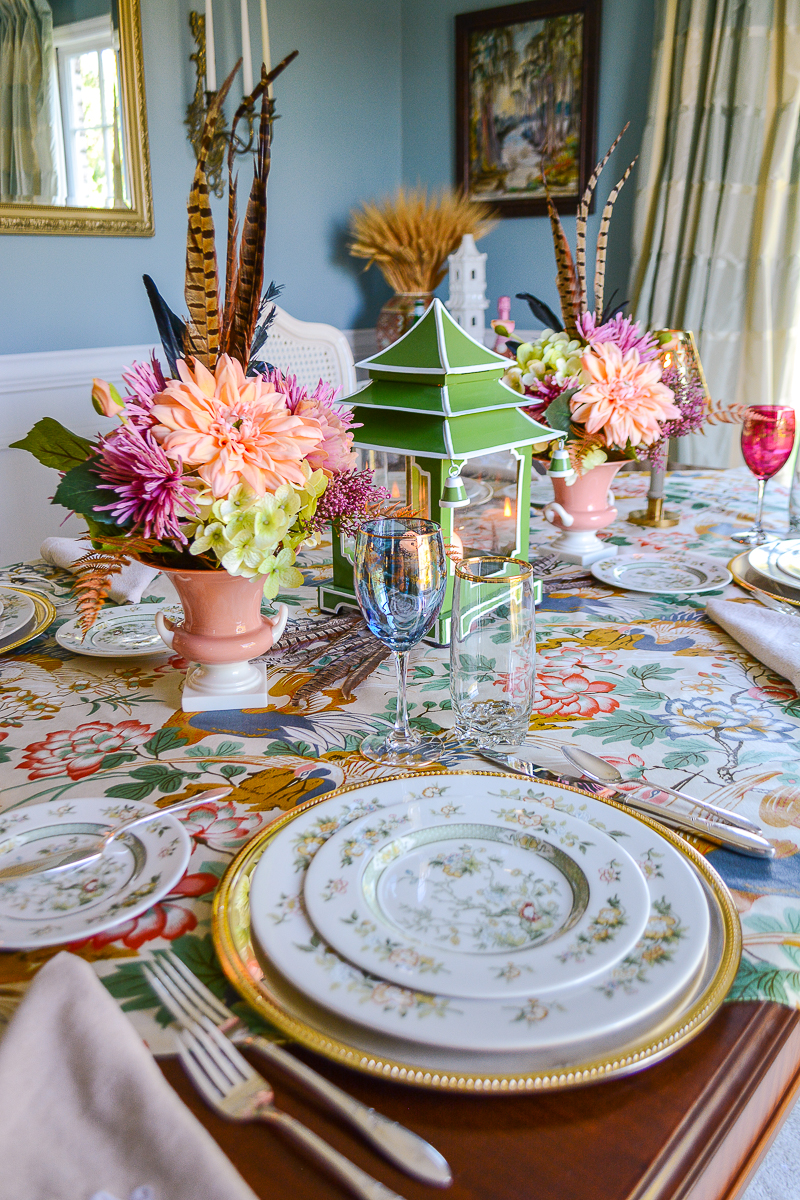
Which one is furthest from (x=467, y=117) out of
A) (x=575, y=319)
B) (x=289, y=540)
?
(x=289, y=540)

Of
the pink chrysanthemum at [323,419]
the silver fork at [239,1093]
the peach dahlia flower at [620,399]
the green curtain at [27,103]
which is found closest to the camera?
the silver fork at [239,1093]

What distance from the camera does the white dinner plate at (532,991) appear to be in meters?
0.41

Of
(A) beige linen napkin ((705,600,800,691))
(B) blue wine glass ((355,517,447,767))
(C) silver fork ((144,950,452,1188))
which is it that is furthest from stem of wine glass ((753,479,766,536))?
(C) silver fork ((144,950,452,1188))

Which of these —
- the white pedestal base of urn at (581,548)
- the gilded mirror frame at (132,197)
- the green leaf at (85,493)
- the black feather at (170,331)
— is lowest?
the white pedestal base of urn at (581,548)

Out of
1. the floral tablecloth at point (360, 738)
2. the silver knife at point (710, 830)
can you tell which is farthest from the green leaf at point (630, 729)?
the silver knife at point (710, 830)

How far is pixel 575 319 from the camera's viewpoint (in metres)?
1.38

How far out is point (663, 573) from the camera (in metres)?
1.22

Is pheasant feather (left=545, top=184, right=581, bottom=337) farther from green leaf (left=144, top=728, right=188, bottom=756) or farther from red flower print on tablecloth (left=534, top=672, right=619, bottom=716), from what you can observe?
green leaf (left=144, top=728, right=188, bottom=756)

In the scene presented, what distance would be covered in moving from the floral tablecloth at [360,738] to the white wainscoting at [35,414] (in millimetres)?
1768

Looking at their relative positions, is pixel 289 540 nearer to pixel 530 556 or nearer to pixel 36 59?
pixel 530 556

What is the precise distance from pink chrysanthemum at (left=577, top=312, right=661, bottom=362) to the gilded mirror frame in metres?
1.90

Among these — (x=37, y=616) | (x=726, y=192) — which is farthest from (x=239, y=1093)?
(x=726, y=192)

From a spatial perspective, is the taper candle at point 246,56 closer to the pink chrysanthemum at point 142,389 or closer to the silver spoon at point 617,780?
the pink chrysanthemum at point 142,389

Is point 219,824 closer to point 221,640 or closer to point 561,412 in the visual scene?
point 221,640
